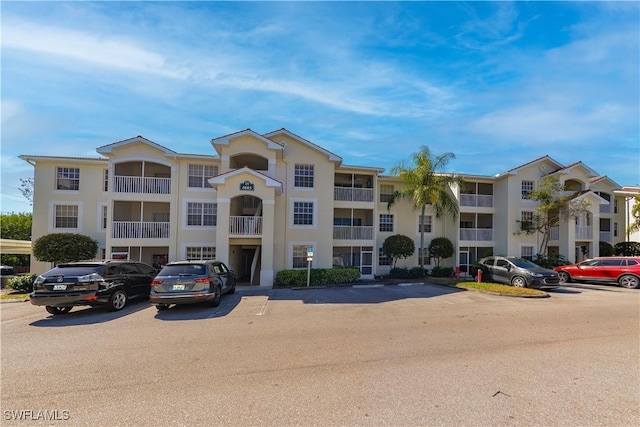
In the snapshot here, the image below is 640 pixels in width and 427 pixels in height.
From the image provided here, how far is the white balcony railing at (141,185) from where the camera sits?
19000 mm

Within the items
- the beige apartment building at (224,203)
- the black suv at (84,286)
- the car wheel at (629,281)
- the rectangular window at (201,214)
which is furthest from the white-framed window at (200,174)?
the car wheel at (629,281)

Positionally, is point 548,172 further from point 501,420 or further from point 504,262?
point 501,420

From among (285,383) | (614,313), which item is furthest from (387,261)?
(285,383)

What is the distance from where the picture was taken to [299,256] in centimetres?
1973

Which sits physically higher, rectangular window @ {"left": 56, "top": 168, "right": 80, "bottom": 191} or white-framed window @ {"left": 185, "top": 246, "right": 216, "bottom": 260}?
rectangular window @ {"left": 56, "top": 168, "right": 80, "bottom": 191}

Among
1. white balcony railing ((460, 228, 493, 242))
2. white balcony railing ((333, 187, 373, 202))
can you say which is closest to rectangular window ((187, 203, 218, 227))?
white balcony railing ((333, 187, 373, 202))

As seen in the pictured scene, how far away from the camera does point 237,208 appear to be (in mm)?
20547

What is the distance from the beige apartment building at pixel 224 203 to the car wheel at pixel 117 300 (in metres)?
6.51

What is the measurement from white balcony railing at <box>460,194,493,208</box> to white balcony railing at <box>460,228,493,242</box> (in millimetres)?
1867

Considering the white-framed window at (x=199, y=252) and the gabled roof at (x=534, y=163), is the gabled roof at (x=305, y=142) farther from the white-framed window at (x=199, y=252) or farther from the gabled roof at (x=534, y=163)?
the gabled roof at (x=534, y=163)

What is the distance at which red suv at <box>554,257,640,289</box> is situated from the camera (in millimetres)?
17312

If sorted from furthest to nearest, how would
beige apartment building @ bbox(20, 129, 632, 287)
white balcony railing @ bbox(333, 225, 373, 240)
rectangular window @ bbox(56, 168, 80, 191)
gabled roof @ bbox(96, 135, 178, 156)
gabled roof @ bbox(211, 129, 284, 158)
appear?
1. white balcony railing @ bbox(333, 225, 373, 240)
2. rectangular window @ bbox(56, 168, 80, 191)
3. gabled roof @ bbox(96, 135, 178, 156)
4. gabled roof @ bbox(211, 129, 284, 158)
5. beige apartment building @ bbox(20, 129, 632, 287)

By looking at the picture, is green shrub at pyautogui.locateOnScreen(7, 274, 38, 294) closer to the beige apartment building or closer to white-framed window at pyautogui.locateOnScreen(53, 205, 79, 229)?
the beige apartment building

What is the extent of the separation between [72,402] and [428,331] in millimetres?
7167
